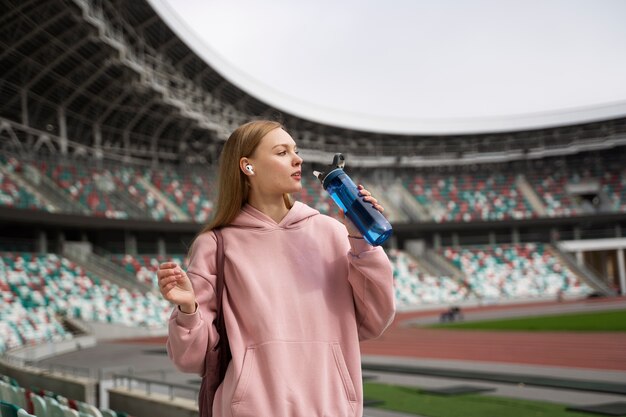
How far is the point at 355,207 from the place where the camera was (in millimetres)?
2215

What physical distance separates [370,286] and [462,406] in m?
7.69

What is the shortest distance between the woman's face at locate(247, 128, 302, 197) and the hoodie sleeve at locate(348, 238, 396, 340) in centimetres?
33

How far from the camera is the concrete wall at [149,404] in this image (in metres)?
5.76

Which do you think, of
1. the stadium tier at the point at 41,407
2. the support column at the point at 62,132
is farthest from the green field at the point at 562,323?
the support column at the point at 62,132

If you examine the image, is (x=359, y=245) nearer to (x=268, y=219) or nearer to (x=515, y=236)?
(x=268, y=219)

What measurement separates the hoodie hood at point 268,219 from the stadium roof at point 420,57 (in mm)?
8068

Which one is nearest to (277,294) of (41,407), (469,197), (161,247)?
(41,407)

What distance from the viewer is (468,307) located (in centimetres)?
4038

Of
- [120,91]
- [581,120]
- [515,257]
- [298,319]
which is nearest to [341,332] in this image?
[298,319]

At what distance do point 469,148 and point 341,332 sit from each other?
55.5 meters

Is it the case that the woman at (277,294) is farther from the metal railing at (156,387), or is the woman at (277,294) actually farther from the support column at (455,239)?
the support column at (455,239)

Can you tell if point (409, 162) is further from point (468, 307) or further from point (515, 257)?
point (468, 307)

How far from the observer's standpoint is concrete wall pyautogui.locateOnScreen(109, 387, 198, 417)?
18.9ft

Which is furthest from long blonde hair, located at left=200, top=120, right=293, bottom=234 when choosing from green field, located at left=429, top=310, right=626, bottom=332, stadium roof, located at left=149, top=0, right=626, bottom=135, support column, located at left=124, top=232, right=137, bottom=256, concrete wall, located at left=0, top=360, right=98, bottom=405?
support column, located at left=124, top=232, right=137, bottom=256
